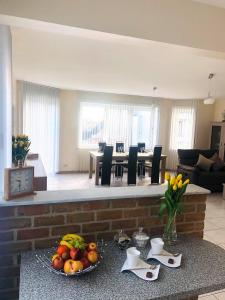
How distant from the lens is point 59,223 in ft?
4.66

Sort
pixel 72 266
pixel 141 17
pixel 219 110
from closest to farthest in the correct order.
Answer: pixel 72 266
pixel 141 17
pixel 219 110

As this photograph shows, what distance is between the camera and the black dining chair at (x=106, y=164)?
5.22 meters

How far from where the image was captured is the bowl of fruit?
3.53 feet

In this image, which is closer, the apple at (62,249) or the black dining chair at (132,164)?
the apple at (62,249)

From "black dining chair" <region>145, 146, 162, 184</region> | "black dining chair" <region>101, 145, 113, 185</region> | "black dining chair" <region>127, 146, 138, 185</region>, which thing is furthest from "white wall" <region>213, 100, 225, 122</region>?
"black dining chair" <region>101, 145, 113, 185</region>

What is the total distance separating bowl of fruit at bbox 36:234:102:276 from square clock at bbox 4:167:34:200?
38 cm

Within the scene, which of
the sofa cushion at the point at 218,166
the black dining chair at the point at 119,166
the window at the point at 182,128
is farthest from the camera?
the window at the point at 182,128

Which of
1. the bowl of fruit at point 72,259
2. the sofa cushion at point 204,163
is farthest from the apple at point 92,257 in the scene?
the sofa cushion at point 204,163

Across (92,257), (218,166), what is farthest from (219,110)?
(92,257)

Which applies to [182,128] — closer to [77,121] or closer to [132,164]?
[132,164]

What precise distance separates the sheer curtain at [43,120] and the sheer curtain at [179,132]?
3.68m

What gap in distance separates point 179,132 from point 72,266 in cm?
724

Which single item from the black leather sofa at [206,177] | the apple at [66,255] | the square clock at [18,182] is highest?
the square clock at [18,182]

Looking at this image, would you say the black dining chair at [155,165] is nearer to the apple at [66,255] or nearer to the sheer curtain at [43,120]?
the sheer curtain at [43,120]
